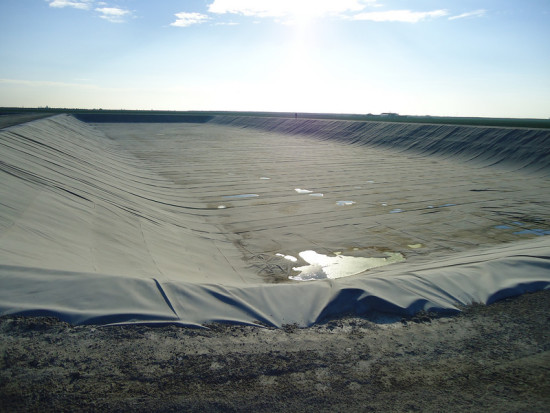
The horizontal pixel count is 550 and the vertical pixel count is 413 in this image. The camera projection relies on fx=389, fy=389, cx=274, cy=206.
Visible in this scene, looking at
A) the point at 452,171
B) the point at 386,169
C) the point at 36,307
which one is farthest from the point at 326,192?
the point at 36,307

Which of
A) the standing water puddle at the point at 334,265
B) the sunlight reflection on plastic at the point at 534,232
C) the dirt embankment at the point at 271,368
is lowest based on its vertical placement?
the standing water puddle at the point at 334,265

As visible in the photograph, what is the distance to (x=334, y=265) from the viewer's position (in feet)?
24.3

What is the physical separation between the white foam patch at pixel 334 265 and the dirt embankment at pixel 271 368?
Result: 2.60 metres

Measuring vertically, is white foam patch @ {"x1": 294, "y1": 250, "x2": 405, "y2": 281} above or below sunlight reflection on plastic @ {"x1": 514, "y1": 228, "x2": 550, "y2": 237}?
below

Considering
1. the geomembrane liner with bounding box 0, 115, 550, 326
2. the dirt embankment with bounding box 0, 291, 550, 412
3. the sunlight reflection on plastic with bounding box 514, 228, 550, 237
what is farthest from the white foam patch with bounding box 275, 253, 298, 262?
the sunlight reflection on plastic with bounding box 514, 228, 550, 237

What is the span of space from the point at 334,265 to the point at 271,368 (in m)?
4.11

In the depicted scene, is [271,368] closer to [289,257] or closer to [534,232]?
[289,257]

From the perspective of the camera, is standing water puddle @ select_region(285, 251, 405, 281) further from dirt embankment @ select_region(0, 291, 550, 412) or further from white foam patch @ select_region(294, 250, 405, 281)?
dirt embankment @ select_region(0, 291, 550, 412)

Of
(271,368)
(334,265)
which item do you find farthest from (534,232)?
(271,368)

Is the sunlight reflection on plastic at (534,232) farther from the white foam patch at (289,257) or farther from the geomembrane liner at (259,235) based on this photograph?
the white foam patch at (289,257)

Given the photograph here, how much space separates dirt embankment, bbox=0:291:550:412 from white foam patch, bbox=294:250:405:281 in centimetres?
260

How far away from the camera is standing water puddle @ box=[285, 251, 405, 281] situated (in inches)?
273

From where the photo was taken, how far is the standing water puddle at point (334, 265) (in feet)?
22.8

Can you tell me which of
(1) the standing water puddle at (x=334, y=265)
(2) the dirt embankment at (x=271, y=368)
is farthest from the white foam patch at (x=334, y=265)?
(2) the dirt embankment at (x=271, y=368)
